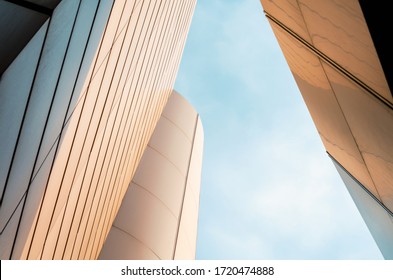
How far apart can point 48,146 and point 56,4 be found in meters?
1.52

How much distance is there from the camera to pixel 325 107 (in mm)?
9594

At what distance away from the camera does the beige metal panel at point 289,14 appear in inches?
316

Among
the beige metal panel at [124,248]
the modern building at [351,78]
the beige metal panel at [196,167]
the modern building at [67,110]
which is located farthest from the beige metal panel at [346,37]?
the beige metal panel at [196,167]

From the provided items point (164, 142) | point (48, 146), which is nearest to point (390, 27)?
point (48, 146)

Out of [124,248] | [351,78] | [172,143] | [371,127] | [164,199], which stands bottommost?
[371,127]

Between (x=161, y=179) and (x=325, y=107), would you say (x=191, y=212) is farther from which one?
(x=325, y=107)

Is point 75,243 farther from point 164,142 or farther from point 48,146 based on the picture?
point 164,142

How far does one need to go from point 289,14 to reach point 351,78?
114 inches

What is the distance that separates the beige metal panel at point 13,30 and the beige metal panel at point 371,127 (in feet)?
13.7

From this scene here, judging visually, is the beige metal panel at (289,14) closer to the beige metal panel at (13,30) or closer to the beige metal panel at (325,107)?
the beige metal panel at (325,107)

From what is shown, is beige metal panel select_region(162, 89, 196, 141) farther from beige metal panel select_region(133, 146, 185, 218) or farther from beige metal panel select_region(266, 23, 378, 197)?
beige metal panel select_region(266, 23, 378, 197)

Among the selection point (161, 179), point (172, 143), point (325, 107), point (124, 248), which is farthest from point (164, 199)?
point (325, 107)

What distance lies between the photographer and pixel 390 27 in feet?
15.3

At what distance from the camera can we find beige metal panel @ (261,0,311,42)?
8023 mm
